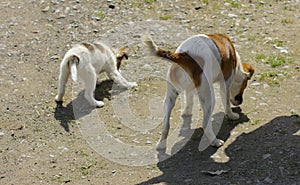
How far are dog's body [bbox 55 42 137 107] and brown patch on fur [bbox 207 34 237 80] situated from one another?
6.43ft

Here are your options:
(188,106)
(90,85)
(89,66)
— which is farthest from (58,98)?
(188,106)

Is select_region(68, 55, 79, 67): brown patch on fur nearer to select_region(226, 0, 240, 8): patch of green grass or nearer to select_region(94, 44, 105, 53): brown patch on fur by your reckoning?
select_region(94, 44, 105, 53): brown patch on fur

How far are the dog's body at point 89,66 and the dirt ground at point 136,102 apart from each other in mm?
208

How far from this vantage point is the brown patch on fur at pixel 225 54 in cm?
748

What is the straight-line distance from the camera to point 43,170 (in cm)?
723

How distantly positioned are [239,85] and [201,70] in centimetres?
125

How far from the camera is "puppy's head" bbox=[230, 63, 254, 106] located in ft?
26.8

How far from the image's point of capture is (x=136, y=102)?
8.82 metres

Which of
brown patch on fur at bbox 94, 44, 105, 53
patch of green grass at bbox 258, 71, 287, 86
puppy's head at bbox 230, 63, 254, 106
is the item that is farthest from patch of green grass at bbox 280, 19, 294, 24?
brown patch on fur at bbox 94, 44, 105, 53

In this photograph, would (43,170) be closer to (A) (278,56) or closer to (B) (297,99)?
(B) (297,99)

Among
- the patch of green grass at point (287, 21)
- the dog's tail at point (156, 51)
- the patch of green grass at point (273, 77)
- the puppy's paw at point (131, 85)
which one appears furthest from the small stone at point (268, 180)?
the patch of green grass at point (287, 21)

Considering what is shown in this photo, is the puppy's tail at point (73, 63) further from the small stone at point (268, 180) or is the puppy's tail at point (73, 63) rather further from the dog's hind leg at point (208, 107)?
the small stone at point (268, 180)

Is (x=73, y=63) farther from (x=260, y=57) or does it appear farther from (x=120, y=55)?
(x=260, y=57)

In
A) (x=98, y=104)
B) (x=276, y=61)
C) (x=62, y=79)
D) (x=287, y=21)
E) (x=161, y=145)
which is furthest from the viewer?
(x=287, y=21)
